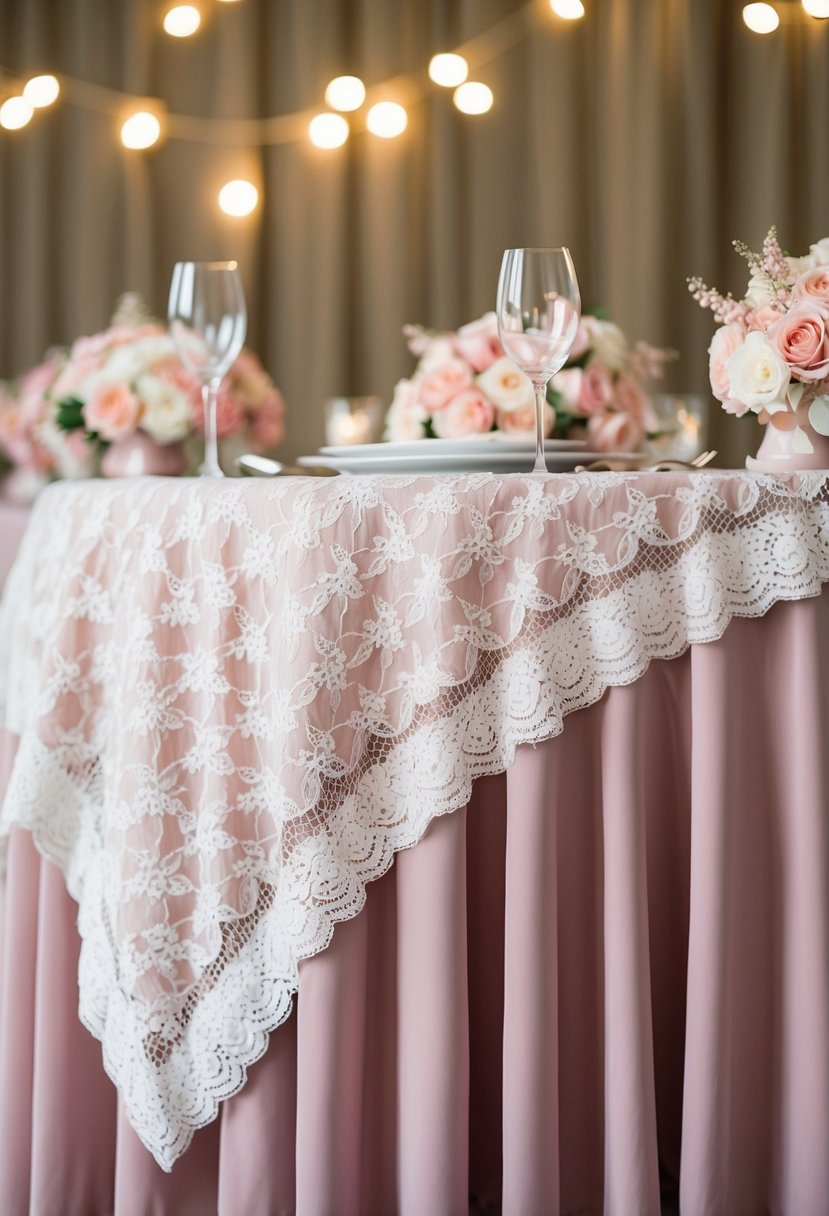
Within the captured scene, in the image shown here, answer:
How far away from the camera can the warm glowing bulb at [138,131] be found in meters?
2.91

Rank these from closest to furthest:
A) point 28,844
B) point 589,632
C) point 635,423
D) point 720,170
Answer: point 589,632, point 28,844, point 635,423, point 720,170

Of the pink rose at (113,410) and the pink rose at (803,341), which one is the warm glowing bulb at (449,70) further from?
the pink rose at (803,341)

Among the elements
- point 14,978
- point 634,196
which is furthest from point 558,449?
point 634,196

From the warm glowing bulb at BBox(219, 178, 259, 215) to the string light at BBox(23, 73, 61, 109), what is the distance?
0.45 m

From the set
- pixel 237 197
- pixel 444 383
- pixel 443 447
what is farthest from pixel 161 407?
pixel 237 197

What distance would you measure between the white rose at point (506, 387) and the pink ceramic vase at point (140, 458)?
45 centimetres

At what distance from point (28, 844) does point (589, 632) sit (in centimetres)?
66

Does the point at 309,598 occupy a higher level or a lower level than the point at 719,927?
higher

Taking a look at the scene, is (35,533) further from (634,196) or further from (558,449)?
(634,196)

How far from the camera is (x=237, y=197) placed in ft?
9.79

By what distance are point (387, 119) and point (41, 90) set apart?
2.74 ft

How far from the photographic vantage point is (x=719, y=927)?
0.99 meters
